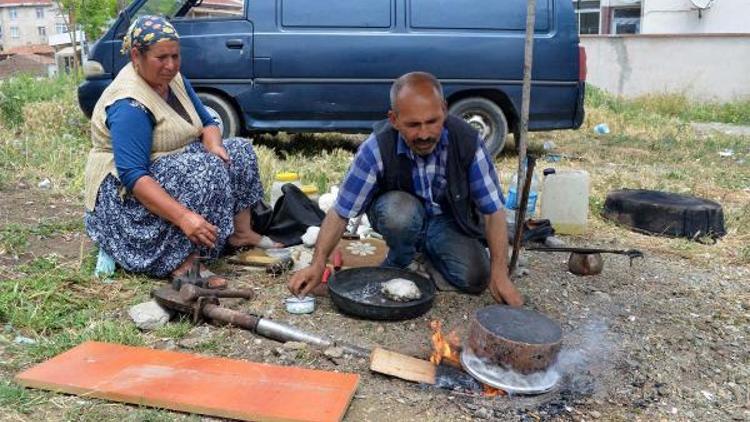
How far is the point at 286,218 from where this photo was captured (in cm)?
427

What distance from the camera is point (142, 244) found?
11.1 ft

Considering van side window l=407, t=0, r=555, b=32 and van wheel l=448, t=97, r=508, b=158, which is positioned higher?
van side window l=407, t=0, r=555, b=32

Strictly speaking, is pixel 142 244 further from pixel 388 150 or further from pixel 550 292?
pixel 550 292

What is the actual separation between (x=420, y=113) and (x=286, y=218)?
176 cm

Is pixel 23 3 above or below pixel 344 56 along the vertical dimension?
above

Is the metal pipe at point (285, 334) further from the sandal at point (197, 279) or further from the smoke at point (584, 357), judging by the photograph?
the smoke at point (584, 357)

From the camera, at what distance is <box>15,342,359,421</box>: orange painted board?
2.26 meters

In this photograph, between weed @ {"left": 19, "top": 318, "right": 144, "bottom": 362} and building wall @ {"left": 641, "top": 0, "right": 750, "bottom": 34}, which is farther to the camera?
building wall @ {"left": 641, "top": 0, "right": 750, "bottom": 34}

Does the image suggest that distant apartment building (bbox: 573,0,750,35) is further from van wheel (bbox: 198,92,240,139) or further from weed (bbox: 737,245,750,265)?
weed (bbox: 737,245,750,265)

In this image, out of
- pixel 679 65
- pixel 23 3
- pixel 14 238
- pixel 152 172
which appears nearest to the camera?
pixel 152 172

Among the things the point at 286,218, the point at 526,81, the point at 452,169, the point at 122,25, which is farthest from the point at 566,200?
the point at 122,25

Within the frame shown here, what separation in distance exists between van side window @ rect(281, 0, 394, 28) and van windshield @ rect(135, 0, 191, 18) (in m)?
1.15

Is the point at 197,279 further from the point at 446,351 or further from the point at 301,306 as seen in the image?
the point at 446,351

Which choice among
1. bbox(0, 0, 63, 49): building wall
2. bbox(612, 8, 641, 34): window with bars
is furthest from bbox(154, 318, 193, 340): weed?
bbox(0, 0, 63, 49): building wall
